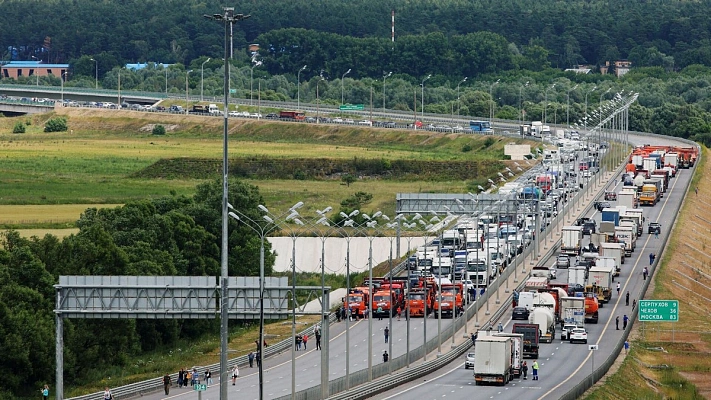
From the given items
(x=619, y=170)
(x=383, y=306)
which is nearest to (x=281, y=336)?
(x=383, y=306)

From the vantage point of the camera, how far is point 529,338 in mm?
98625

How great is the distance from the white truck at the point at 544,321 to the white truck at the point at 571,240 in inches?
1180

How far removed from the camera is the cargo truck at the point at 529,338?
324 feet

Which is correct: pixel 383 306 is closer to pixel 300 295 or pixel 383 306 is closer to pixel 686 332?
pixel 300 295

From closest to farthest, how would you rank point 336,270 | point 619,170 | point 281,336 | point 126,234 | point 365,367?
point 365,367 < point 281,336 < point 126,234 < point 336,270 < point 619,170

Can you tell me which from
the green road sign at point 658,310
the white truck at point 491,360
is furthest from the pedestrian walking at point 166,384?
the green road sign at point 658,310

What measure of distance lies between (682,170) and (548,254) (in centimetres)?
6451

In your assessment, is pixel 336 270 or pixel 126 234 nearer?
pixel 126 234

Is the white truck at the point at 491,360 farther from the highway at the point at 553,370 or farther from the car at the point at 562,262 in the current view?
the car at the point at 562,262

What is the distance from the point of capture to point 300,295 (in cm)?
12625

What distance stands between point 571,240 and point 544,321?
32.8 meters

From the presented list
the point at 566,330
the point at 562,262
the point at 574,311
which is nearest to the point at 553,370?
the point at 566,330

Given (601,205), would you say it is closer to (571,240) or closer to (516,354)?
(571,240)

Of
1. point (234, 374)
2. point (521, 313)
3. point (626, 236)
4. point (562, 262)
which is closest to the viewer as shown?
point (234, 374)
